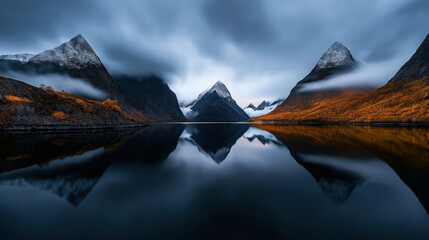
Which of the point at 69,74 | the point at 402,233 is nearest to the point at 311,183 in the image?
the point at 402,233

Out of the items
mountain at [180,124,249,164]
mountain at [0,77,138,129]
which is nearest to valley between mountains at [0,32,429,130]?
mountain at [0,77,138,129]

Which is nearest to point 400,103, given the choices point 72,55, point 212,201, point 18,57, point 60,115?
point 212,201

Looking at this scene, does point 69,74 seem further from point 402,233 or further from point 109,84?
point 402,233

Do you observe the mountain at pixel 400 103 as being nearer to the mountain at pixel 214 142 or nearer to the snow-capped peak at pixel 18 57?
the mountain at pixel 214 142

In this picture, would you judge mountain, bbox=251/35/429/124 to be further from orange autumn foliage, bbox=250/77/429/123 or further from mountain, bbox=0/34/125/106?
mountain, bbox=0/34/125/106

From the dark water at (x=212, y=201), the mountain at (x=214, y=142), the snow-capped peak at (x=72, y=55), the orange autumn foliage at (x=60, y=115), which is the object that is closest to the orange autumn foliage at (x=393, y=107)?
the mountain at (x=214, y=142)
